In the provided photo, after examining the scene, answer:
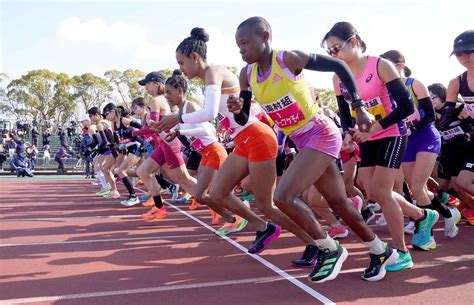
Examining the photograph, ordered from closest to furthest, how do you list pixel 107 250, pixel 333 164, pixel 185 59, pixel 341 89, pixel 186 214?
1. pixel 333 164
2. pixel 341 89
3. pixel 185 59
4. pixel 107 250
5. pixel 186 214

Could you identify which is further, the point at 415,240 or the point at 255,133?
the point at 415,240

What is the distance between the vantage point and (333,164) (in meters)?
3.59

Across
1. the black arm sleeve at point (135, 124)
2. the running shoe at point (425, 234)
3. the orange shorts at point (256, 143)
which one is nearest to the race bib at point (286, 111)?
the orange shorts at point (256, 143)

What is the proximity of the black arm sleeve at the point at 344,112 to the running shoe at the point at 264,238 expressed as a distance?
51.0 inches

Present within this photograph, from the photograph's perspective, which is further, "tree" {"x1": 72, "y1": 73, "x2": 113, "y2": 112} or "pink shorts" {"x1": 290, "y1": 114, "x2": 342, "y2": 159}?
"tree" {"x1": 72, "y1": 73, "x2": 113, "y2": 112}

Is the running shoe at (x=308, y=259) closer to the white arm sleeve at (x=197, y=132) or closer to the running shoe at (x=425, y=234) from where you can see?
the running shoe at (x=425, y=234)

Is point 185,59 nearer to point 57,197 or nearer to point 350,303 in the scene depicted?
point 350,303

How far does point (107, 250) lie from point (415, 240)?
3423 millimetres

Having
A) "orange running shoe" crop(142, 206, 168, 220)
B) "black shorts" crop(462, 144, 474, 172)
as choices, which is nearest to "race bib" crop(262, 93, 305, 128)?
"black shorts" crop(462, 144, 474, 172)

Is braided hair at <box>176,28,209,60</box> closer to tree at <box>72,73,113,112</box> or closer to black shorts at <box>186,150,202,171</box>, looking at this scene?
black shorts at <box>186,150,202,171</box>

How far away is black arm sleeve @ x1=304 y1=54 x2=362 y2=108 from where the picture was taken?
3285mm

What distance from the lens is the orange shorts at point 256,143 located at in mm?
4113

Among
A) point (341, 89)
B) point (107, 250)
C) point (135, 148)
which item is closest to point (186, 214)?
point (135, 148)

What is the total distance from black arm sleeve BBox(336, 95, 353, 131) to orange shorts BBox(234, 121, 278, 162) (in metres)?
0.67
